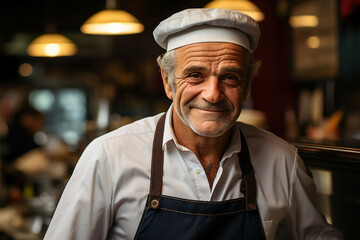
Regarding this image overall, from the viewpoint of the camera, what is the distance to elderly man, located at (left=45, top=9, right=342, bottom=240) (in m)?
1.71

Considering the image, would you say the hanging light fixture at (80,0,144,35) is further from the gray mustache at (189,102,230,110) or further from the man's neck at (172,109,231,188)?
the gray mustache at (189,102,230,110)

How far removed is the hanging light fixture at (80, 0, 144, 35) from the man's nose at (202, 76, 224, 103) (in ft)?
7.68

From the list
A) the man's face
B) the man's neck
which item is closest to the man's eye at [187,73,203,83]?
the man's face

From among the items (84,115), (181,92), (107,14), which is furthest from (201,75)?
(84,115)

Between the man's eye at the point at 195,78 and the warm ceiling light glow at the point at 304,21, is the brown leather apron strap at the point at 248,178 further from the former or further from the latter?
the warm ceiling light glow at the point at 304,21

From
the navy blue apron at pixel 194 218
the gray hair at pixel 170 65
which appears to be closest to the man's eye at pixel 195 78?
the gray hair at pixel 170 65

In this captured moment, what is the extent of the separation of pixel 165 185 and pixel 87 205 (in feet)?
0.95

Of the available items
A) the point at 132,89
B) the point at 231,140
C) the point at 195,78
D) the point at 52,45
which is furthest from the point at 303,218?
the point at 132,89

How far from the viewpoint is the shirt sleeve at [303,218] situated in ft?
6.15

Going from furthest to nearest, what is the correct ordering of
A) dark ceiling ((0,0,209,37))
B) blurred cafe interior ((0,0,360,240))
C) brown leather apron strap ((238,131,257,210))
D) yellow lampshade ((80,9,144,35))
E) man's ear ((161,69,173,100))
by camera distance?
dark ceiling ((0,0,209,37)) → yellow lampshade ((80,9,144,35)) → blurred cafe interior ((0,0,360,240)) → man's ear ((161,69,173,100)) → brown leather apron strap ((238,131,257,210))

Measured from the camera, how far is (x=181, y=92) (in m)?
1.77

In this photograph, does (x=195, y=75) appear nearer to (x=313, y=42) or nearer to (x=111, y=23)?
(x=111, y=23)

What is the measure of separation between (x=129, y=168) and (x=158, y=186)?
124 mm

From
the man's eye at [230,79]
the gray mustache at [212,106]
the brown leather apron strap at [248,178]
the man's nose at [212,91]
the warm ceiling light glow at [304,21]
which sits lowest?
the brown leather apron strap at [248,178]
